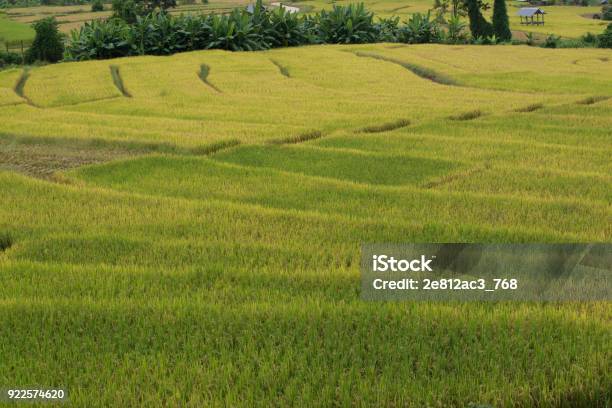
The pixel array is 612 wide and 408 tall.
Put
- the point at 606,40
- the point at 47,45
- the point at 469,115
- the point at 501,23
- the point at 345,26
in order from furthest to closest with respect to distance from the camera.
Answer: the point at 501,23 → the point at 606,40 → the point at 345,26 → the point at 47,45 → the point at 469,115

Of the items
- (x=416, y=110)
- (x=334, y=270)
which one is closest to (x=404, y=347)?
(x=334, y=270)

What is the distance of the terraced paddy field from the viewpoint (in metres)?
3.88

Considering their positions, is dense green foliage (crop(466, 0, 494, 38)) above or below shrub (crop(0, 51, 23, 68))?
above

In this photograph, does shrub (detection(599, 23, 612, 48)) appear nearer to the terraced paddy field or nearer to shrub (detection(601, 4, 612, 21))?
the terraced paddy field

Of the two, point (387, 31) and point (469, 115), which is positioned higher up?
point (387, 31)

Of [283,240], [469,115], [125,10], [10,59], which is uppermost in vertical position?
[125,10]

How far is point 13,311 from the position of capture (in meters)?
4.73

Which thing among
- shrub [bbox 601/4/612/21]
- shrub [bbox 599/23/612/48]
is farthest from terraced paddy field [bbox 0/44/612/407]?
shrub [bbox 601/4/612/21]

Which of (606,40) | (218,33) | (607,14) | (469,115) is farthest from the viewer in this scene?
(607,14)

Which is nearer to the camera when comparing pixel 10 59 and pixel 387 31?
pixel 10 59

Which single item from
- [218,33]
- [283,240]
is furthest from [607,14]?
[283,240]

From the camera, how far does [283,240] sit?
636 centimetres

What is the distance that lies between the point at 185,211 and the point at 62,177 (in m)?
2.89

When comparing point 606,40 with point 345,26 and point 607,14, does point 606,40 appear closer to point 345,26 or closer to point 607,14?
point 345,26
